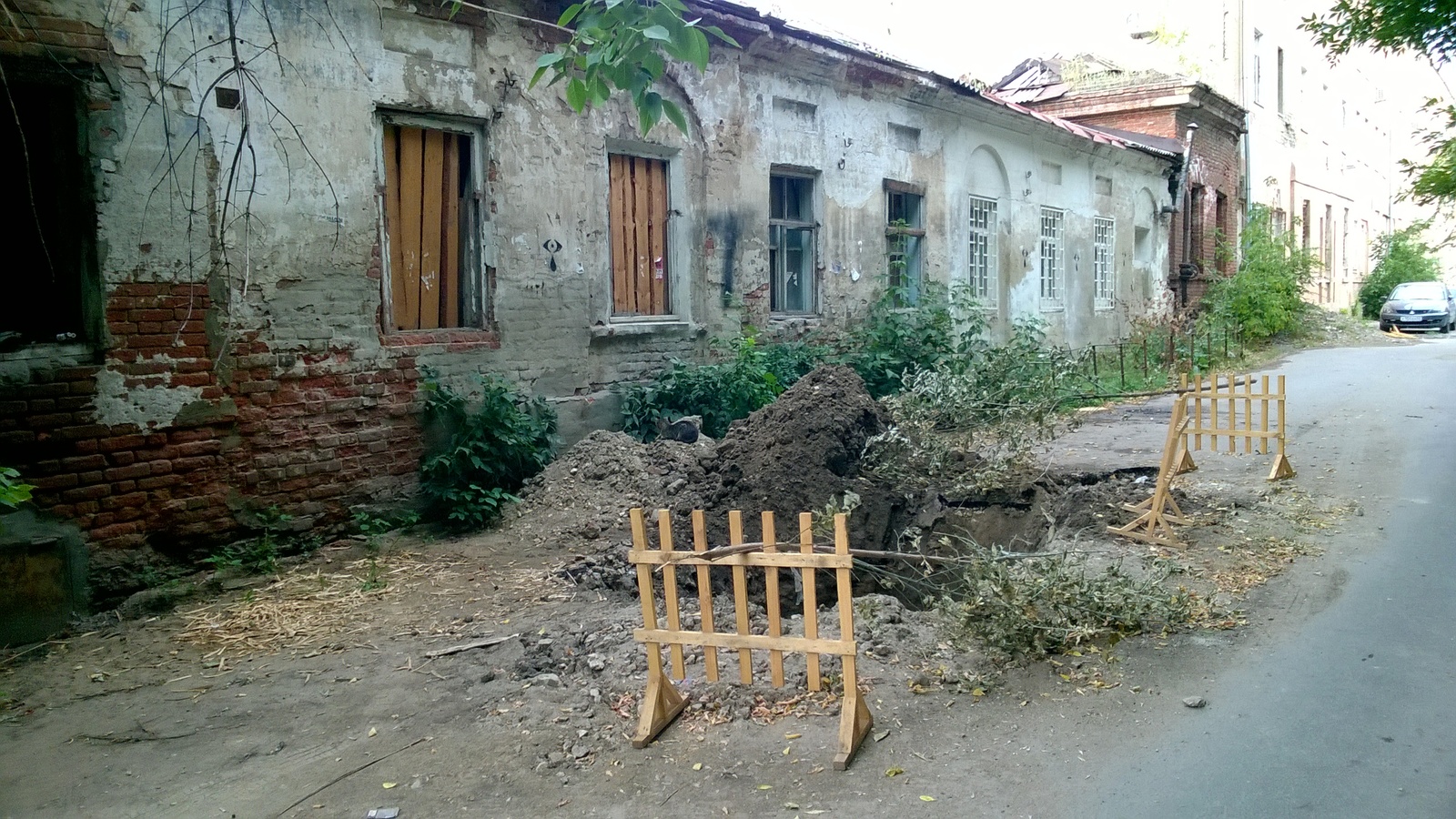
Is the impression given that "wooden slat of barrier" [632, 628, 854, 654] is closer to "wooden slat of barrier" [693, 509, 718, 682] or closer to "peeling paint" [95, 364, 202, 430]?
"wooden slat of barrier" [693, 509, 718, 682]

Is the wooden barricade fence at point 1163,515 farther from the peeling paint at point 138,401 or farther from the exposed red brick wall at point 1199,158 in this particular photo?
the exposed red brick wall at point 1199,158

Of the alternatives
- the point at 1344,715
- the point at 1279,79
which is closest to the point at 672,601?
the point at 1344,715

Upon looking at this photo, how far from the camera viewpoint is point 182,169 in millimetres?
6426

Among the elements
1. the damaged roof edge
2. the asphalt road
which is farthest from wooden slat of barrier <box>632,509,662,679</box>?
the damaged roof edge

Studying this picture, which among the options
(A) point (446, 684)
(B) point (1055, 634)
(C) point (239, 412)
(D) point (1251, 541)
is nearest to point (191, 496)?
(C) point (239, 412)

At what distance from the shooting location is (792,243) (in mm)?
11688

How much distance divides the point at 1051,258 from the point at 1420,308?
1594 cm

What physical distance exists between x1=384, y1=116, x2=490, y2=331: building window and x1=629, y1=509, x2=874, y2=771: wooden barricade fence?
169 inches

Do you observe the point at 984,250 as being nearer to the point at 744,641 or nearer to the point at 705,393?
the point at 705,393

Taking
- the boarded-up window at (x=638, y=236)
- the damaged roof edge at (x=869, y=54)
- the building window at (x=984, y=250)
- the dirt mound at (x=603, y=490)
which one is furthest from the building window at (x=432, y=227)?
the building window at (x=984, y=250)

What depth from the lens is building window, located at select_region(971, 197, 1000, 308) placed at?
49.5ft

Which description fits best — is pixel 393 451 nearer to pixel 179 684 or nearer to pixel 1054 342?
pixel 179 684

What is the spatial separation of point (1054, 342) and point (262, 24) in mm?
13553

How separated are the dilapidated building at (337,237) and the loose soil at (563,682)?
2.97ft
